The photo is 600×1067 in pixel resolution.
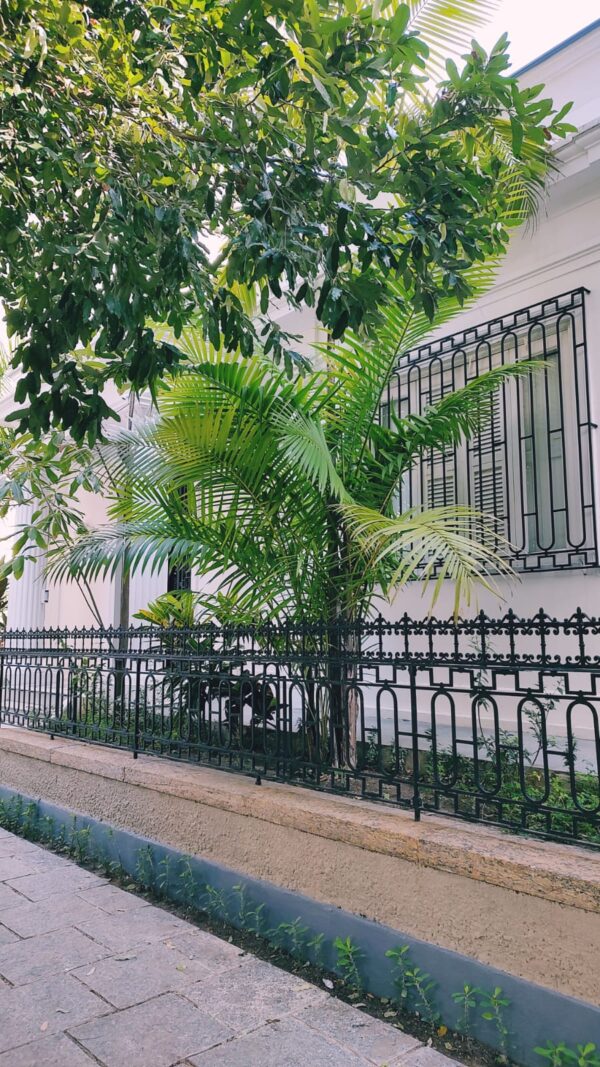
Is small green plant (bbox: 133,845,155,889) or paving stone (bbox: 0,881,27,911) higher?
small green plant (bbox: 133,845,155,889)

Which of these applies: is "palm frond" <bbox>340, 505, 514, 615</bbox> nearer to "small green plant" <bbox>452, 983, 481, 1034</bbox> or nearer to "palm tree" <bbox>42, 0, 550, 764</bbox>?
"palm tree" <bbox>42, 0, 550, 764</bbox>

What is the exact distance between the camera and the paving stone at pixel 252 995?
2.83 m

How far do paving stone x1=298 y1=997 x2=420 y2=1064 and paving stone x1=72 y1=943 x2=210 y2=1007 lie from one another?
57cm

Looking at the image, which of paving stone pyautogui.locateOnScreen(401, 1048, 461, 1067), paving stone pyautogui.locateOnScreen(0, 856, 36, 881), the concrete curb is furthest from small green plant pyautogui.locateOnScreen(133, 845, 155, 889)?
paving stone pyautogui.locateOnScreen(401, 1048, 461, 1067)

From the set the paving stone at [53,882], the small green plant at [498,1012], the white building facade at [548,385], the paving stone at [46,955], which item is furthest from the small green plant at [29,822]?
the small green plant at [498,1012]

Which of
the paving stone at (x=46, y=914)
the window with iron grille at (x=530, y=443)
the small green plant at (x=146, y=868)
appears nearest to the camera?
the paving stone at (x=46, y=914)

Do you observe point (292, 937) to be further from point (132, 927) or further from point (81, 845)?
point (81, 845)

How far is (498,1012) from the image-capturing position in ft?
8.72

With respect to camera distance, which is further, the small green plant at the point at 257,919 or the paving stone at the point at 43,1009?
the small green plant at the point at 257,919

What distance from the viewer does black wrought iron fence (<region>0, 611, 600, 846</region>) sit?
9.73ft

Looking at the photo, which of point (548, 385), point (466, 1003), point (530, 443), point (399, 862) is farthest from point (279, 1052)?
point (548, 385)

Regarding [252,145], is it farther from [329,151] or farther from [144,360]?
[144,360]

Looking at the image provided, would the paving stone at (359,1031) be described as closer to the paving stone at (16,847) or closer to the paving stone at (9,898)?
the paving stone at (9,898)

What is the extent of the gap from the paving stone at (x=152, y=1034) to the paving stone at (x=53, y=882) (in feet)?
5.01
